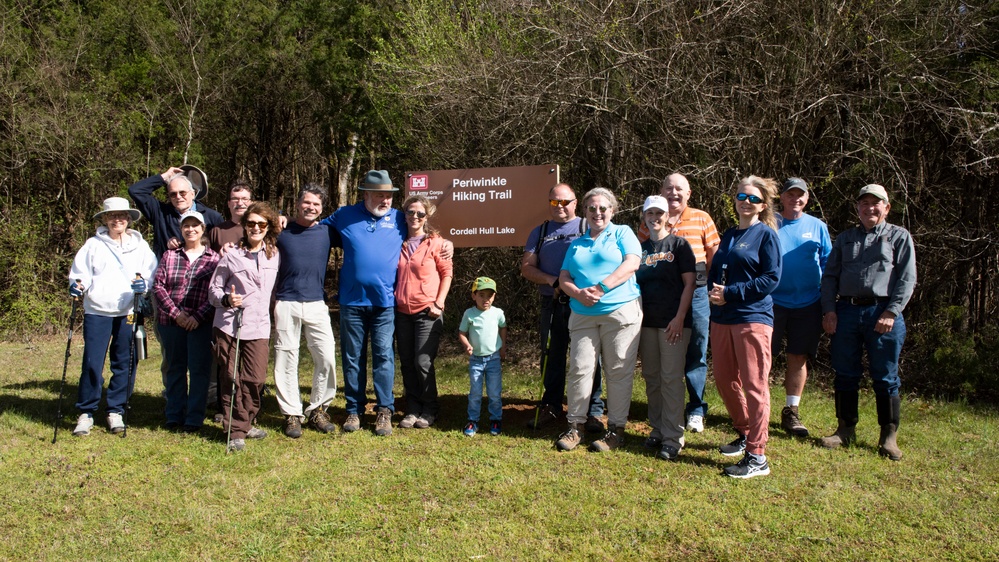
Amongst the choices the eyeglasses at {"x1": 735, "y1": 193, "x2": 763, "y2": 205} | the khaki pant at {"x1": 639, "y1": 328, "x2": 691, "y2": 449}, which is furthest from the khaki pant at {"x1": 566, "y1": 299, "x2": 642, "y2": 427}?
the eyeglasses at {"x1": 735, "y1": 193, "x2": 763, "y2": 205}

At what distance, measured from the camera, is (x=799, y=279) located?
5590mm

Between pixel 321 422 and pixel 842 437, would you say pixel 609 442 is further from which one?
pixel 321 422

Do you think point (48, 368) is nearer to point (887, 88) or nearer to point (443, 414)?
point (443, 414)

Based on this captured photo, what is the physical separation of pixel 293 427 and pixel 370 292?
123cm

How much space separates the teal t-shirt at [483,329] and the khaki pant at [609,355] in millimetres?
799

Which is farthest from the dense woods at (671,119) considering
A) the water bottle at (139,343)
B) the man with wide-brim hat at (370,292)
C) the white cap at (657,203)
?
the water bottle at (139,343)

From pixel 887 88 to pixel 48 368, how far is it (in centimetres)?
1013

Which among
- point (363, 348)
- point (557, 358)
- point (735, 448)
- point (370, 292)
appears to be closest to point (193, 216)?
point (370, 292)

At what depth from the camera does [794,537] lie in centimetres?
380

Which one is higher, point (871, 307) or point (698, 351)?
point (871, 307)

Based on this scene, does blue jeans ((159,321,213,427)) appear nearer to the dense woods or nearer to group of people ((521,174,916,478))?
group of people ((521,174,916,478))

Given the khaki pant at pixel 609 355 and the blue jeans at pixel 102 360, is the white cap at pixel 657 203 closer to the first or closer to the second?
the khaki pant at pixel 609 355

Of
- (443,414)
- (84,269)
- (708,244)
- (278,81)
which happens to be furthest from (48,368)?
(278,81)

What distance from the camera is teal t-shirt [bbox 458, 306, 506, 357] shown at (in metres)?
5.83
